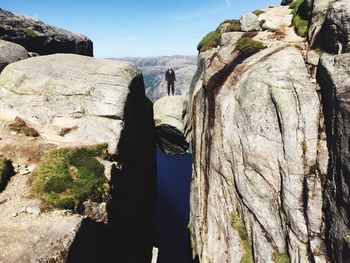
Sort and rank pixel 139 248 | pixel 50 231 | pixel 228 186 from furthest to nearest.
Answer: pixel 139 248
pixel 228 186
pixel 50 231

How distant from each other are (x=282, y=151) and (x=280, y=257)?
19.1ft

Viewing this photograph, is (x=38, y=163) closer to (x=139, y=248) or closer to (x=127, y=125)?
(x=127, y=125)

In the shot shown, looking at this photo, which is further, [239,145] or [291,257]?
[239,145]

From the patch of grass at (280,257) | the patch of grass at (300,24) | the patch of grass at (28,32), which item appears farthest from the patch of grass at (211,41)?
the patch of grass at (28,32)

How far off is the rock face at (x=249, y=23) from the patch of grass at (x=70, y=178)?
62.8ft

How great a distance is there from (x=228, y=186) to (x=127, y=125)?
958 centimetres

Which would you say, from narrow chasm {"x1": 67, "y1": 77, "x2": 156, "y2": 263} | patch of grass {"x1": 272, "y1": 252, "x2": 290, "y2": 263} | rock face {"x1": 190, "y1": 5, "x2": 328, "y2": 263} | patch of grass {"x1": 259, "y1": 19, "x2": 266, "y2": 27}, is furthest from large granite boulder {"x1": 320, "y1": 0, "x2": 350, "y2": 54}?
narrow chasm {"x1": 67, "y1": 77, "x2": 156, "y2": 263}

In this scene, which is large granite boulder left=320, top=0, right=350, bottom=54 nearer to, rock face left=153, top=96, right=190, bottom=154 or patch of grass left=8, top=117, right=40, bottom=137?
patch of grass left=8, top=117, right=40, bottom=137

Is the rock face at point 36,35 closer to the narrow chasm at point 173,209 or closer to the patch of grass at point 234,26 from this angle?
the narrow chasm at point 173,209

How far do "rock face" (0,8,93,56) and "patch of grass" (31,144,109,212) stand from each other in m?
42.3

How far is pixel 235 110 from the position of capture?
2006cm

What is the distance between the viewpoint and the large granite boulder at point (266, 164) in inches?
624

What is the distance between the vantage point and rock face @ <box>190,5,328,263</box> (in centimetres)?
1586

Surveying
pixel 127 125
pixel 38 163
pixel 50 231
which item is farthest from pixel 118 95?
pixel 50 231
